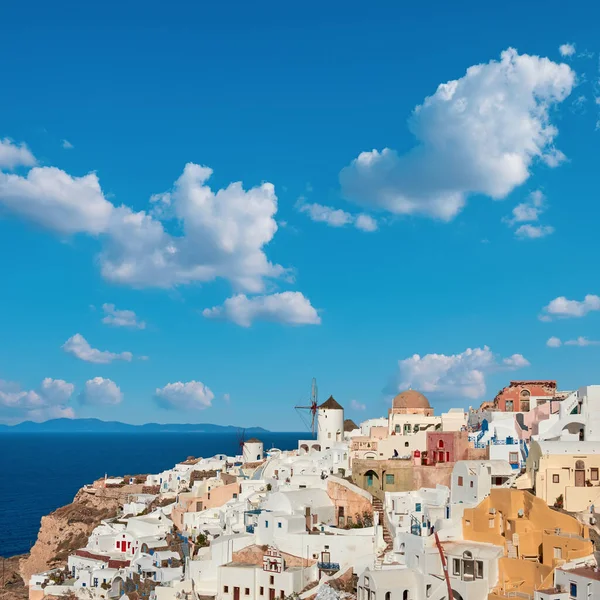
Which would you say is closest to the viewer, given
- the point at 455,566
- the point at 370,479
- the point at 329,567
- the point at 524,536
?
the point at 524,536

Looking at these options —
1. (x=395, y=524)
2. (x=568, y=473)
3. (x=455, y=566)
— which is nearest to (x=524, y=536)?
(x=455, y=566)

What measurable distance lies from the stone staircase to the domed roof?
2215cm

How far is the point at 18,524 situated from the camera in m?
114

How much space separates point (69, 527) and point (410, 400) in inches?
1468

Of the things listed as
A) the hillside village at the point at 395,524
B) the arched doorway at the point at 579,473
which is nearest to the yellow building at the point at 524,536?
the hillside village at the point at 395,524

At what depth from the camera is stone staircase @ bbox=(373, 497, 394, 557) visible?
155 ft

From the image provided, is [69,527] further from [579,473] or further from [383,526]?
[579,473]

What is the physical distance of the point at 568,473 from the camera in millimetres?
46219

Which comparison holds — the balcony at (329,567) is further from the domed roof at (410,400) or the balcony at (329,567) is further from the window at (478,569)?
the domed roof at (410,400)

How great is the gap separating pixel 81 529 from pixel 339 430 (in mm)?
28406

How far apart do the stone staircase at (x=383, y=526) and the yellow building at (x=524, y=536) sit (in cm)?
541

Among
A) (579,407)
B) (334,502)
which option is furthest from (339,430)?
(579,407)

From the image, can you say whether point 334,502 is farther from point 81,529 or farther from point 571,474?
point 81,529

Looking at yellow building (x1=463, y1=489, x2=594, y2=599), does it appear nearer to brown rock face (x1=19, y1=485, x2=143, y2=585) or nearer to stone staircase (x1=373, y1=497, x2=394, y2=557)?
stone staircase (x1=373, y1=497, x2=394, y2=557)
